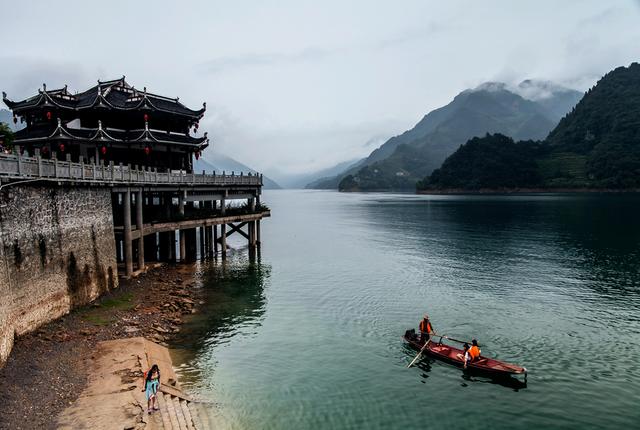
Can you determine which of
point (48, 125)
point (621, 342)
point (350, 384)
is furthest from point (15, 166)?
point (621, 342)

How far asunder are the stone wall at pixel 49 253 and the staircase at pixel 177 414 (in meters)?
8.19

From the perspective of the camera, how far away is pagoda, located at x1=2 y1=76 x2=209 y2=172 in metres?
50.5

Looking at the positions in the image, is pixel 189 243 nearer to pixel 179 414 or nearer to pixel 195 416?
pixel 195 416

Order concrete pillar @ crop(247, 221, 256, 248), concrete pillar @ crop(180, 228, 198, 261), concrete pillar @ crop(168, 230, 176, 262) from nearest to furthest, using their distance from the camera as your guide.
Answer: concrete pillar @ crop(168, 230, 176, 262) < concrete pillar @ crop(180, 228, 198, 261) < concrete pillar @ crop(247, 221, 256, 248)

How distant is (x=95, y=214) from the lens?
36750mm

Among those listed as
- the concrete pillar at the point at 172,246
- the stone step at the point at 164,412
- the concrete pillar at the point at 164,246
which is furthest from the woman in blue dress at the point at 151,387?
the concrete pillar at the point at 164,246

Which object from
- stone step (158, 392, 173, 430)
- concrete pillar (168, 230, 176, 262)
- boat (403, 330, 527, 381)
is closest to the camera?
stone step (158, 392, 173, 430)

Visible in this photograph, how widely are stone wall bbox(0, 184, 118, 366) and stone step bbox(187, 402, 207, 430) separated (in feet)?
30.6

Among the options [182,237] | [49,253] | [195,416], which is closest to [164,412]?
[195,416]

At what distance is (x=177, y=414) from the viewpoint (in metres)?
21.0

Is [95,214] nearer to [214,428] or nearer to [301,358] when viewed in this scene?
[301,358]

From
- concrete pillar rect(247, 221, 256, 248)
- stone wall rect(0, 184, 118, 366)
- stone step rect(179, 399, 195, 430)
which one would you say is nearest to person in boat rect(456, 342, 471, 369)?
stone step rect(179, 399, 195, 430)

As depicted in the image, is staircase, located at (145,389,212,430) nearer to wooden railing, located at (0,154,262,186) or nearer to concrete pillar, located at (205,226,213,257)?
wooden railing, located at (0,154,262,186)

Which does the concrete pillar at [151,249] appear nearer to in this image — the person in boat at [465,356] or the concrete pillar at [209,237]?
the concrete pillar at [209,237]
